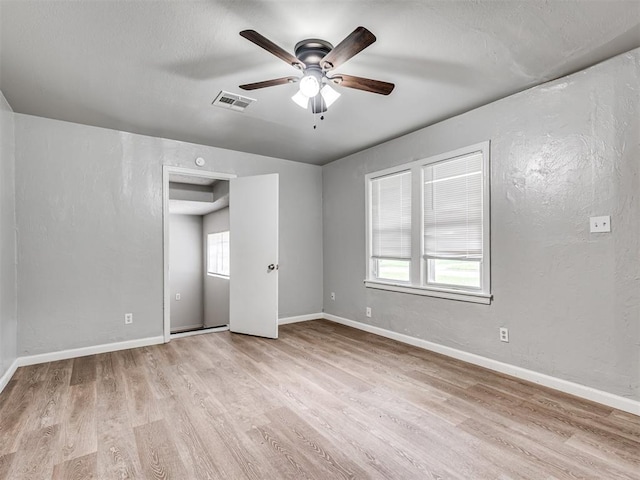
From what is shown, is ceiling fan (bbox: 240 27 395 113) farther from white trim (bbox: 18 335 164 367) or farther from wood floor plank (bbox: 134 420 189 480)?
white trim (bbox: 18 335 164 367)

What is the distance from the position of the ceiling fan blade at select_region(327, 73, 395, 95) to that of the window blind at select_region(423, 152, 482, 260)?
1.50 meters

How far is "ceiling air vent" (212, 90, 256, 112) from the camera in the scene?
3010mm

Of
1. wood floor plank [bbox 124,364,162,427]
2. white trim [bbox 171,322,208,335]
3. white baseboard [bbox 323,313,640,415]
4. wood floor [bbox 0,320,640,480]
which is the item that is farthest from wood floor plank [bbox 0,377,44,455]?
white trim [bbox 171,322,208,335]

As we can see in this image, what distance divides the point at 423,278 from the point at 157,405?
2838mm

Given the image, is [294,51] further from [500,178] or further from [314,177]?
[314,177]

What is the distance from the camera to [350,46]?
73.1 inches

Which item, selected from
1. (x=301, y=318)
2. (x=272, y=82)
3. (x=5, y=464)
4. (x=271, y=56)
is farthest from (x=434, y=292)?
(x=5, y=464)

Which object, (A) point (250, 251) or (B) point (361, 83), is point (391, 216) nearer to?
(A) point (250, 251)

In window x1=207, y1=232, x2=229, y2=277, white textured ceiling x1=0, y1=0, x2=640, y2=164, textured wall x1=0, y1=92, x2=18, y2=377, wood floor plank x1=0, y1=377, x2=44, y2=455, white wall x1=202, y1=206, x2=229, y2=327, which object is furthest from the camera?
window x1=207, y1=232, x2=229, y2=277

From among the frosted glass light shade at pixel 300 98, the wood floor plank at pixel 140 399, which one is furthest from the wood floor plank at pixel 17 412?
the frosted glass light shade at pixel 300 98

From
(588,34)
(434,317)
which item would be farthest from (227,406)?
(588,34)

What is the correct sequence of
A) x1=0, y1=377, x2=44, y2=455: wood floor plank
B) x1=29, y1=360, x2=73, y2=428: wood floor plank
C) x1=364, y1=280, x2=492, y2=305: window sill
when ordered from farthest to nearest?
x1=364, y1=280, x2=492, y2=305: window sill → x1=29, y1=360, x2=73, y2=428: wood floor plank → x1=0, y1=377, x2=44, y2=455: wood floor plank

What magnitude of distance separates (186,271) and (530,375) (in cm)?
743

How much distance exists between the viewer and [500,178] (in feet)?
10.3
